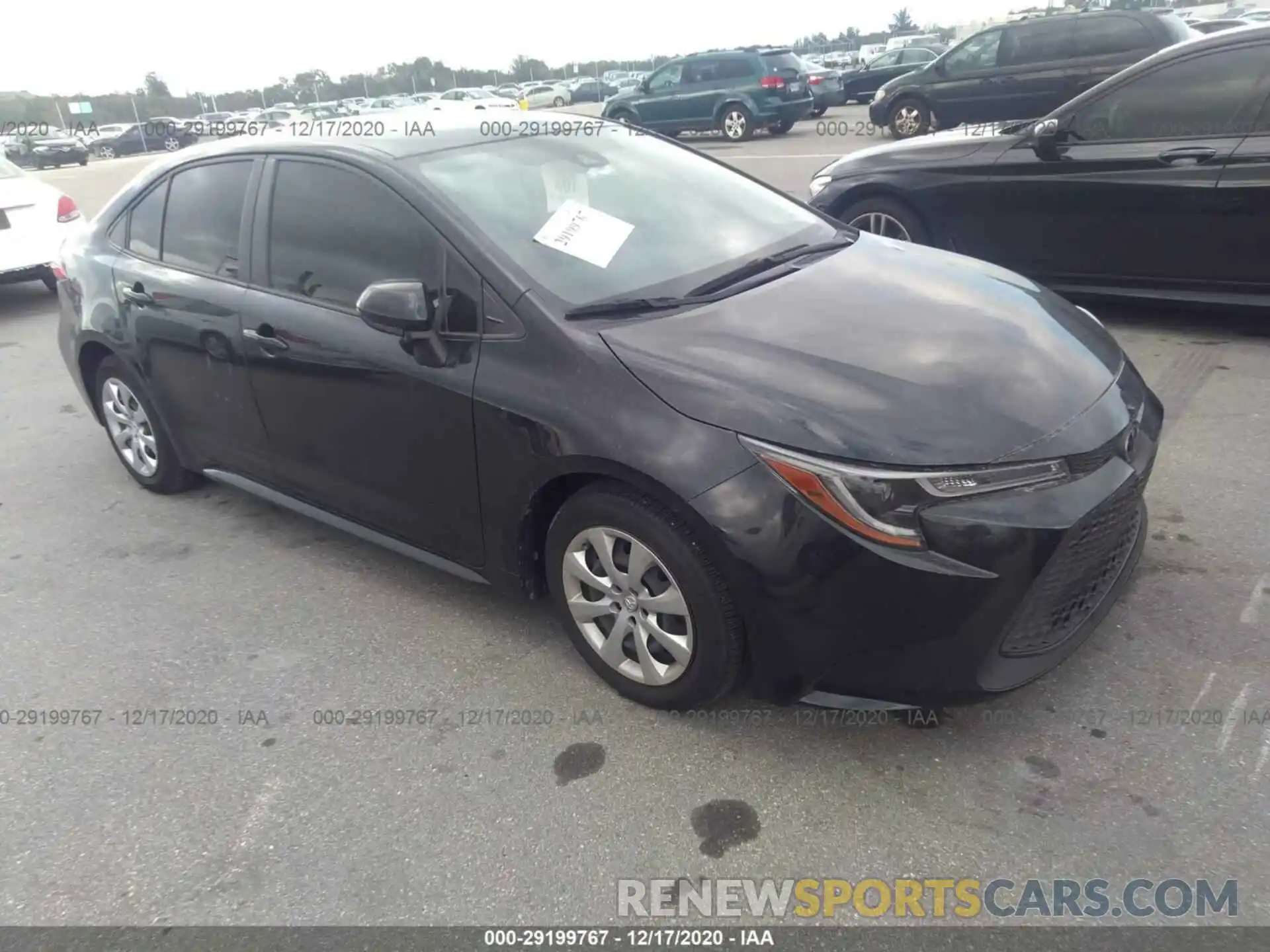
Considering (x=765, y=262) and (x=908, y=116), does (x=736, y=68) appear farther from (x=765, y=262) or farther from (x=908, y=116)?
(x=765, y=262)

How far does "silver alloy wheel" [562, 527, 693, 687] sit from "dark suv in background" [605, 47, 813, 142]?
57.3ft

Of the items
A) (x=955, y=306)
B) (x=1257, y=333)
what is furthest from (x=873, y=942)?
(x=1257, y=333)

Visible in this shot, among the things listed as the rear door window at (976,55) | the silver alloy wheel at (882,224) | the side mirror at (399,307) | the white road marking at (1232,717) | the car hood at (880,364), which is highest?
the rear door window at (976,55)

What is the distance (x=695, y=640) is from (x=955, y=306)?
4.34ft

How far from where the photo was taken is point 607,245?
10.3 feet

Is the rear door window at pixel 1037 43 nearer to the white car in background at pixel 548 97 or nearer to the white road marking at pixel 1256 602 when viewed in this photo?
the white road marking at pixel 1256 602

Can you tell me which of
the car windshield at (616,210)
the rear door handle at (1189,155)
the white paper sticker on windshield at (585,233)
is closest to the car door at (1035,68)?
the rear door handle at (1189,155)

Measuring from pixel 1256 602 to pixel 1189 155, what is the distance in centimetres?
312

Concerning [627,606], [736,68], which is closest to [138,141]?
[736,68]

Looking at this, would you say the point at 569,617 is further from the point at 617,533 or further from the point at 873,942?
the point at 873,942

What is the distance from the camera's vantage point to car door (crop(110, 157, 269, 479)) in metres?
3.70

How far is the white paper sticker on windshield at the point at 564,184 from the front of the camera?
329 cm

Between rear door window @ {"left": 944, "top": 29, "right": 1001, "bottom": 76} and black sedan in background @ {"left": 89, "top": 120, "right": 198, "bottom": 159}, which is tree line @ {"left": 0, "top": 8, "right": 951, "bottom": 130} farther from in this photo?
rear door window @ {"left": 944, "top": 29, "right": 1001, "bottom": 76}

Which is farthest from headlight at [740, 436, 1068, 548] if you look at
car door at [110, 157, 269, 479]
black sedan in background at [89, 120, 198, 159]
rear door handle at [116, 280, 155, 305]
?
black sedan in background at [89, 120, 198, 159]
